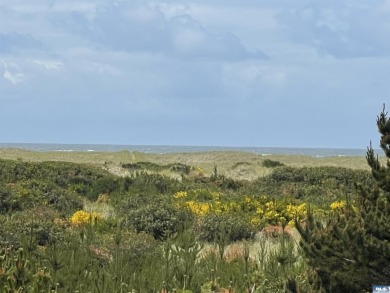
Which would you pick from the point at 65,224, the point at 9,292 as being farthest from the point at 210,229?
the point at 9,292

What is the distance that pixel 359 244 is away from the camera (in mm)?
7434

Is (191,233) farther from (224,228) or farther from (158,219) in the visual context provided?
(158,219)

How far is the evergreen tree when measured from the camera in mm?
7445

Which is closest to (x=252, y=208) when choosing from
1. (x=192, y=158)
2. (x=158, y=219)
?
(x=158, y=219)

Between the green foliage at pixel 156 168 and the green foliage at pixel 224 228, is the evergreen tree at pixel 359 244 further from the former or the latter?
the green foliage at pixel 156 168

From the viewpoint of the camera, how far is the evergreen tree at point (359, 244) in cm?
745

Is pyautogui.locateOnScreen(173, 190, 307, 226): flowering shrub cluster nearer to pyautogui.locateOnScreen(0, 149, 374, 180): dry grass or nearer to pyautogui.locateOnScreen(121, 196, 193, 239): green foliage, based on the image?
pyautogui.locateOnScreen(121, 196, 193, 239): green foliage

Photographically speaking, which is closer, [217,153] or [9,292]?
[9,292]

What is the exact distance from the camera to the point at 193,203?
846 inches

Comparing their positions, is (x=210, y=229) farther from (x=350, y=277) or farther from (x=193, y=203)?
(x=350, y=277)

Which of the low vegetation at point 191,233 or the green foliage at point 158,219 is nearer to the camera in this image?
the low vegetation at point 191,233

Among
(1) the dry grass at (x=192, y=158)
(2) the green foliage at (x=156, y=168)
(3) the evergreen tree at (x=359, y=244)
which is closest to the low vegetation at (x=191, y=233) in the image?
(3) the evergreen tree at (x=359, y=244)

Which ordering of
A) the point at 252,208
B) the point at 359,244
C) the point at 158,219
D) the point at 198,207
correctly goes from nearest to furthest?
the point at 359,244 < the point at 158,219 < the point at 198,207 < the point at 252,208

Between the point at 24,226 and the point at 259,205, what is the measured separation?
8.79 meters
